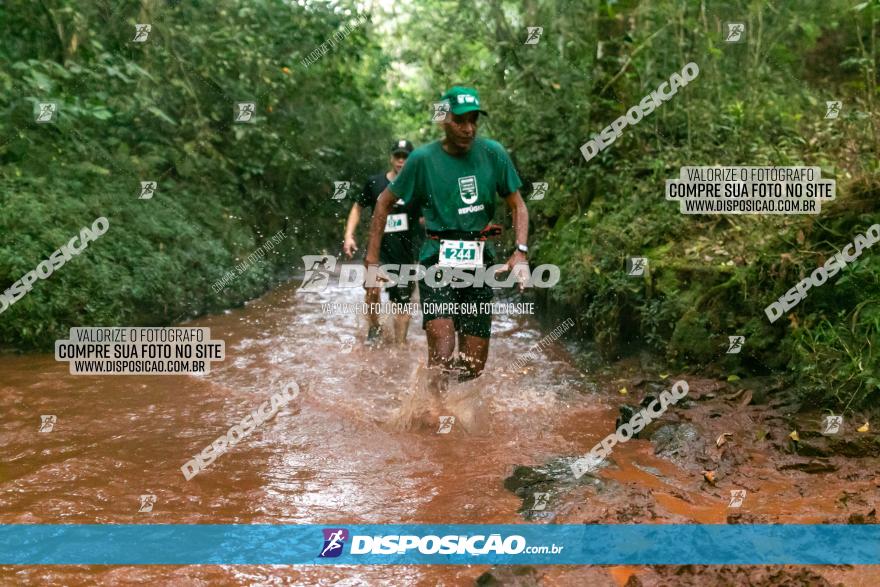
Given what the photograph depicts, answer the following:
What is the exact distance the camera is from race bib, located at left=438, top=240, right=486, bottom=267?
16.0 ft

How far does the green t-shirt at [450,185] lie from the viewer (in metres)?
4.90

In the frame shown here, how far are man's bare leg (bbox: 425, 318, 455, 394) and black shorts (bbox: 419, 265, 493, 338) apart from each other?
50 millimetres

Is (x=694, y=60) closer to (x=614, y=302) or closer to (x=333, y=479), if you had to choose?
(x=614, y=302)

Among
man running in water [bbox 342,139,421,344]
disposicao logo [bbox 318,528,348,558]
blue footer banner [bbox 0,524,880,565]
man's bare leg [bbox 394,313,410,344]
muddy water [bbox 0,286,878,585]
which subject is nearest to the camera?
blue footer banner [bbox 0,524,880,565]

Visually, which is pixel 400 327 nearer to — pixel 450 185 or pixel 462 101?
pixel 450 185

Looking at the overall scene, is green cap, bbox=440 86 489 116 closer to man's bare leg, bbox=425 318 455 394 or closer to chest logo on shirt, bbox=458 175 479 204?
chest logo on shirt, bbox=458 175 479 204

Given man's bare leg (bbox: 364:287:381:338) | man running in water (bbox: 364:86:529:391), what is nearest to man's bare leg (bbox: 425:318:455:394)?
man running in water (bbox: 364:86:529:391)

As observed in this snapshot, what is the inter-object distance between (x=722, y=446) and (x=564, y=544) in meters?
1.62

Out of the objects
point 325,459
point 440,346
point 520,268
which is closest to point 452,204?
point 520,268

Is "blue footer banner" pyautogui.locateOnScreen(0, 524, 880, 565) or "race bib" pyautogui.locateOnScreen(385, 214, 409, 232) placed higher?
"race bib" pyautogui.locateOnScreen(385, 214, 409, 232)

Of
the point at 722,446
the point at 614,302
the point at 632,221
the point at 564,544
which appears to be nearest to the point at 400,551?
the point at 564,544

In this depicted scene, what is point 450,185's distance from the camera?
490 centimetres

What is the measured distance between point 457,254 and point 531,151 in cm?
628

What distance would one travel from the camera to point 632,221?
25.2ft
